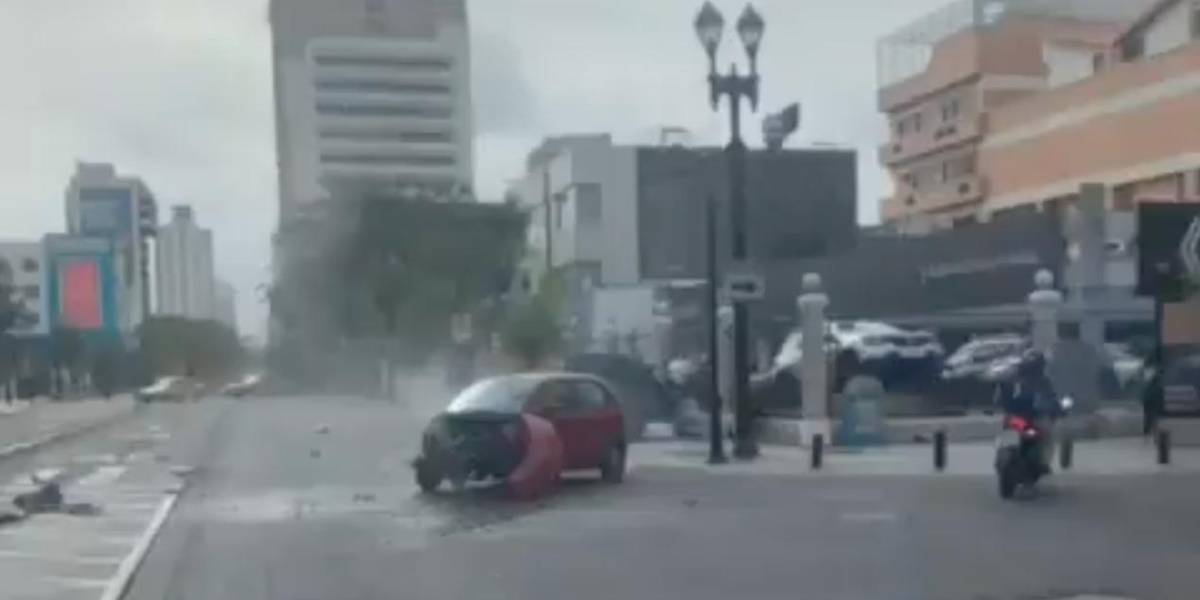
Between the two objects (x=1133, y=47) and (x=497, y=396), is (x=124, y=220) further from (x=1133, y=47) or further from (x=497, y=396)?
(x=497, y=396)

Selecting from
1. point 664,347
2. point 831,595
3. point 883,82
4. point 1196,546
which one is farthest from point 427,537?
point 883,82

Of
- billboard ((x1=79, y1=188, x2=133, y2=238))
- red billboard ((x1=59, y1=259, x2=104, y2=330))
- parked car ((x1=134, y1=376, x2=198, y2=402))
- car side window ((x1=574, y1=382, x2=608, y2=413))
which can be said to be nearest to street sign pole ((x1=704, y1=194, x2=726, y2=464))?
car side window ((x1=574, y1=382, x2=608, y2=413))

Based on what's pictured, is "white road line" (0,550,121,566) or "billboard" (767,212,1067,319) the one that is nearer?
"white road line" (0,550,121,566)

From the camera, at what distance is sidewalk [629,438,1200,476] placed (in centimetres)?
2427

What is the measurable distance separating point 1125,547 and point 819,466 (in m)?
10.5

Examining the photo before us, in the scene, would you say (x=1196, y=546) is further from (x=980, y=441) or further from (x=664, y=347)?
(x=664, y=347)

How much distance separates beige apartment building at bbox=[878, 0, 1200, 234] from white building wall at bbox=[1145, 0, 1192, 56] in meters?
0.08

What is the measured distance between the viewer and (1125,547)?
15.1 metres

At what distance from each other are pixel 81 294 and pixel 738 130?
102 meters

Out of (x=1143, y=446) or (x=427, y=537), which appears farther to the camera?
(x=1143, y=446)

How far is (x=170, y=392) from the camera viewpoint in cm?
9038

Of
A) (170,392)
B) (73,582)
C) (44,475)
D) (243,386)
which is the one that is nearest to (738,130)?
(44,475)

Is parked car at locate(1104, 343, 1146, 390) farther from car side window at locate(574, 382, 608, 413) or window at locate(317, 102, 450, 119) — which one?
window at locate(317, 102, 450, 119)

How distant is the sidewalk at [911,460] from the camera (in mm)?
24266
